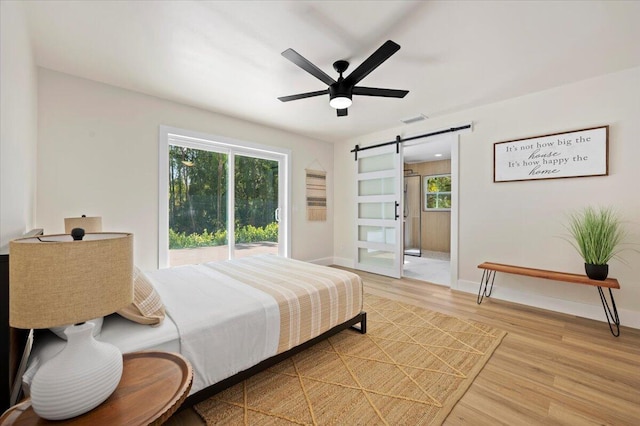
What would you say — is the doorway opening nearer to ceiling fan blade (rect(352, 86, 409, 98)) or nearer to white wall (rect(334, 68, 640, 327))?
white wall (rect(334, 68, 640, 327))

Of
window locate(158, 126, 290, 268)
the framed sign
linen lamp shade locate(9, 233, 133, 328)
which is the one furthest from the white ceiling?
linen lamp shade locate(9, 233, 133, 328)

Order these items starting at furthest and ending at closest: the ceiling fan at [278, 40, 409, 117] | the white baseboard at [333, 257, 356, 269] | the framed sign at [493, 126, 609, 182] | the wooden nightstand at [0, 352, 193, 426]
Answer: the white baseboard at [333, 257, 356, 269] → the framed sign at [493, 126, 609, 182] → the ceiling fan at [278, 40, 409, 117] → the wooden nightstand at [0, 352, 193, 426]

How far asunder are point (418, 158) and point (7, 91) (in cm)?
729

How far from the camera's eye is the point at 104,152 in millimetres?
3104

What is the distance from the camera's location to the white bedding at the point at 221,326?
5.03ft

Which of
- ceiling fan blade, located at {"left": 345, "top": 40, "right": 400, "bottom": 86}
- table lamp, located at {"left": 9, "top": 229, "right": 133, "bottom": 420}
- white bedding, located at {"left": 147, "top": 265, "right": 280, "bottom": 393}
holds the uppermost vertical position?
ceiling fan blade, located at {"left": 345, "top": 40, "right": 400, "bottom": 86}

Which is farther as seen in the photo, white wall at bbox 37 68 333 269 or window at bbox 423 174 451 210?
window at bbox 423 174 451 210

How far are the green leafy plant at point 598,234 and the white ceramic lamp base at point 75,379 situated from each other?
12.7 feet

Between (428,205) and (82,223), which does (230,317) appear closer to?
(82,223)

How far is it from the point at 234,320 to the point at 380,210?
3830mm

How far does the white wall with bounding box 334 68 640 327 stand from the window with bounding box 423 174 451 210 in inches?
131

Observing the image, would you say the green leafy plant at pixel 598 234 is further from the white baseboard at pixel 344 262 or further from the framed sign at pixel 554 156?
the white baseboard at pixel 344 262

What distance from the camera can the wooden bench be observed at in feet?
8.58

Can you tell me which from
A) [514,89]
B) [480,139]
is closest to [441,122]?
[480,139]
